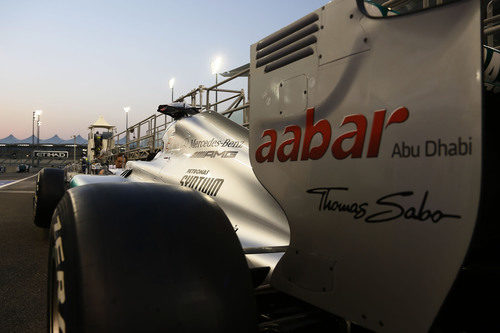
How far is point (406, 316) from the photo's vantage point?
2.89ft

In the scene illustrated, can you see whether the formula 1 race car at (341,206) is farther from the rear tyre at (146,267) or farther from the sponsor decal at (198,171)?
the sponsor decal at (198,171)

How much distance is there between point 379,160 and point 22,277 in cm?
323

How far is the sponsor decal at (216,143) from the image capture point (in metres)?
2.34

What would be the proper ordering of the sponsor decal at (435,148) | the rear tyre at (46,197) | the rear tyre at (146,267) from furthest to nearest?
the rear tyre at (46,197) → the rear tyre at (146,267) → the sponsor decal at (435,148)

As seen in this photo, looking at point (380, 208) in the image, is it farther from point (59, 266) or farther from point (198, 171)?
point (198, 171)

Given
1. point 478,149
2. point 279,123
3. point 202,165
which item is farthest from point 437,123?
point 202,165

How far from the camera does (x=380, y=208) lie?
937 mm

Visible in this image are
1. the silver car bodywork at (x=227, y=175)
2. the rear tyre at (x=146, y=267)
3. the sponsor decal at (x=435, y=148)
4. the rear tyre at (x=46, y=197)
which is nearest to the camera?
the sponsor decal at (x=435, y=148)

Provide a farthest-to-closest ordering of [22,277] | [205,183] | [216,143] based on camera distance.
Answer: [22,277]
[216,143]
[205,183]

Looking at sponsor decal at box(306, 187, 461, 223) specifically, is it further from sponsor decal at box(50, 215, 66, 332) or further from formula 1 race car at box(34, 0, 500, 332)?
sponsor decal at box(50, 215, 66, 332)

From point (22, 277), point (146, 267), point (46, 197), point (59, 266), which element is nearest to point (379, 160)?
point (146, 267)

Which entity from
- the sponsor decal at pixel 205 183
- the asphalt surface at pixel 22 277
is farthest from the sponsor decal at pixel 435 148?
the asphalt surface at pixel 22 277

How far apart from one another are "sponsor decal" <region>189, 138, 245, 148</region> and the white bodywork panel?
106 cm

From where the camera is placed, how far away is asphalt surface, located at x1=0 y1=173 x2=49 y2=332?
88.2 inches
